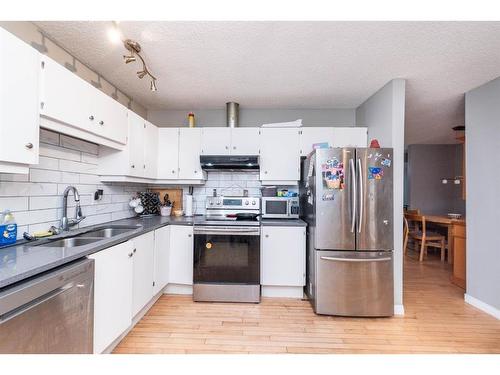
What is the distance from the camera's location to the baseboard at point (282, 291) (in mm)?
2771

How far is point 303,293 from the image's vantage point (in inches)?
110

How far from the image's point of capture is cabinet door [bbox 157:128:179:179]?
10.2ft

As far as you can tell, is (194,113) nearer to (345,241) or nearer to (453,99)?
(345,241)

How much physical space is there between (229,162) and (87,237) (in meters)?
1.64

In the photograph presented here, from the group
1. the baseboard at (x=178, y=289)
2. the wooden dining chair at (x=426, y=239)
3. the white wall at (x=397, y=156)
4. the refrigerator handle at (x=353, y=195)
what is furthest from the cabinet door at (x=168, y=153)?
the wooden dining chair at (x=426, y=239)

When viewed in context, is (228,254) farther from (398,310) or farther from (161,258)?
(398,310)

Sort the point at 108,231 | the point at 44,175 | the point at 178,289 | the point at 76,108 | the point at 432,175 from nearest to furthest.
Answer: the point at 76,108 < the point at 44,175 < the point at 108,231 < the point at 178,289 < the point at 432,175

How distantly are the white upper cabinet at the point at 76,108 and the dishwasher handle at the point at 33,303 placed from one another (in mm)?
996

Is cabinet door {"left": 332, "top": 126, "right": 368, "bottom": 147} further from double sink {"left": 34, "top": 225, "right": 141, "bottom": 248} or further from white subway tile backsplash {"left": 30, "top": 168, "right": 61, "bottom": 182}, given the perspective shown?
white subway tile backsplash {"left": 30, "top": 168, "right": 61, "bottom": 182}

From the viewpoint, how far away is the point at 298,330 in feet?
6.94

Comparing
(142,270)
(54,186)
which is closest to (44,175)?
(54,186)

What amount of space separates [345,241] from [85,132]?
8.14ft

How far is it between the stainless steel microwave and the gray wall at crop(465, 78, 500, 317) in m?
1.98

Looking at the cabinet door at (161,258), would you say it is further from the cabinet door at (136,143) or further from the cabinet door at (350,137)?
the cabinet door at (350,137)
